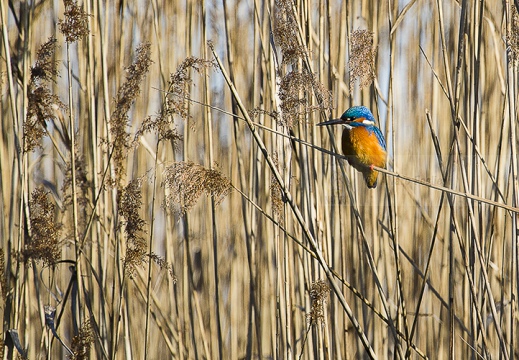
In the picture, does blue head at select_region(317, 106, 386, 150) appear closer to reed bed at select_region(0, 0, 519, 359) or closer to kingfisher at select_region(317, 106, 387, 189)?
kingfisher at select_region(317, 106, 387, 189)

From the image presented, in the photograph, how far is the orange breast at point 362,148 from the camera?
1777 mm

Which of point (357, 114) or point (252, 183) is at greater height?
point (357, 114)

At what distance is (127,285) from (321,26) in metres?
1.18

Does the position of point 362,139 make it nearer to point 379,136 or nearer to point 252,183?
point 379,136

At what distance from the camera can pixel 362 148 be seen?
178cm

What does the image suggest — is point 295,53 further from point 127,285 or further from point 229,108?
point 127,285

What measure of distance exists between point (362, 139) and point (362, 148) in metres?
0.03

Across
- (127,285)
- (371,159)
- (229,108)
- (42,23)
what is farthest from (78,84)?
(371,159)

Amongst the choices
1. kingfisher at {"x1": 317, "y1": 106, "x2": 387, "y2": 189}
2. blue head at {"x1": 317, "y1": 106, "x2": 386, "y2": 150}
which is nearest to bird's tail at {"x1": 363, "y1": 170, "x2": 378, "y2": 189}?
kingfisher at {"x1": 317, "y1": 106, "x2": 387, "y2": 189}

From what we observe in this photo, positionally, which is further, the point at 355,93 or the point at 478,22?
the point at 355,93

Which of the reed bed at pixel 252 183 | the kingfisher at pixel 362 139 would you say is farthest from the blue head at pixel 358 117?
the reed bed at pixel 252 183

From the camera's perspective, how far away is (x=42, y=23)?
2.16m

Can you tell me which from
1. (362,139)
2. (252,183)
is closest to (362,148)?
(362,139)

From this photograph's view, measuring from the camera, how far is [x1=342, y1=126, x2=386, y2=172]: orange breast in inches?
70.0
